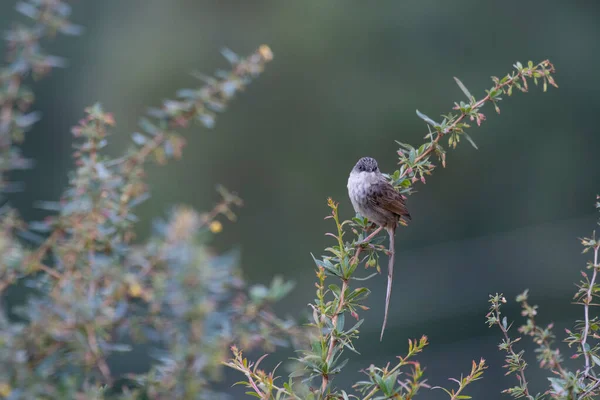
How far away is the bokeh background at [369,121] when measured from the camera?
11812mm

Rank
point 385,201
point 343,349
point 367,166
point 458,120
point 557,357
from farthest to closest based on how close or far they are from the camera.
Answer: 1. point 367,166
2. point 385,201
3. point 458,120
4. point 343,349
5. point 557,357

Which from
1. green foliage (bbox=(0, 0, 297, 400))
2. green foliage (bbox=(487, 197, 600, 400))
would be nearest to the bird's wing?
green foliage (bbox=(0, 0, 297, 400))

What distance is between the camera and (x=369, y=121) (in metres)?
12.4

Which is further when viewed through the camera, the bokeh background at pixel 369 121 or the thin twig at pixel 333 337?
the bokeh background at pixel 369 121

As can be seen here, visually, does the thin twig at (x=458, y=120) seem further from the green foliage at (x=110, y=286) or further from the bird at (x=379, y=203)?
the bird at (x=379, y=203)

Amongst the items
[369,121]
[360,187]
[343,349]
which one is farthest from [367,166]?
[369,121]

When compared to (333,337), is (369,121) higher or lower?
higher

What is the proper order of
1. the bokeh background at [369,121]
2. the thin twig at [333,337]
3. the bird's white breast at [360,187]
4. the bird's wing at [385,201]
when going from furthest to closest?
the bokeh background at [369,121], the bird's white breast at [360,187], the bird's wing at [385,201], the thin twig at [333,337]

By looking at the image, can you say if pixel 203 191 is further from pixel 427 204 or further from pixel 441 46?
pixel 441 46

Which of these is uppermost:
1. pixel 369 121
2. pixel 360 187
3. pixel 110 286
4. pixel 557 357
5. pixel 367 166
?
pixel 369 121

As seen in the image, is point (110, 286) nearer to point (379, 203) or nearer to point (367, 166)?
point (379, 203)

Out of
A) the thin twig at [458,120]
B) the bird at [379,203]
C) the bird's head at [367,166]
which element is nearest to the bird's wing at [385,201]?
the bird at [379,203]

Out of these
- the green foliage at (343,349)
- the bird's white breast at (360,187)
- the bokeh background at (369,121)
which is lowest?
the green foliage at (343,349)

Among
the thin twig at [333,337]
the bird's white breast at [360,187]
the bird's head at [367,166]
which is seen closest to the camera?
the thin twig at [333,337]
